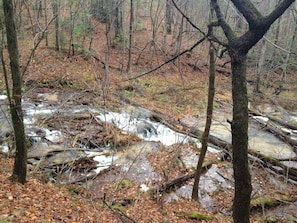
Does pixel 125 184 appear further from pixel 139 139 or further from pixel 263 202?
pixel 263 202

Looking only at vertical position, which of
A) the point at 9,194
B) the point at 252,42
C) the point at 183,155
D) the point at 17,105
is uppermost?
the point at 252,42

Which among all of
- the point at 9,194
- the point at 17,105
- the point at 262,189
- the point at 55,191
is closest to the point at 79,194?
the point at 55,191

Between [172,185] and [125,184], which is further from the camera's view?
[172,185]

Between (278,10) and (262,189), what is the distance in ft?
25.4

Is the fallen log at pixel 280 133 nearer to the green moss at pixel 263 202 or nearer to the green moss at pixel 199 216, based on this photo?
the green moss at pixel 263 202

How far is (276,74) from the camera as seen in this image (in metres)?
31.0

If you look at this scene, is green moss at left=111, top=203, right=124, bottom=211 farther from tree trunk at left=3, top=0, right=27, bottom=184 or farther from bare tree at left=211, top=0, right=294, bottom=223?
bare tree at left=211, top=0, right=294, bottom=223

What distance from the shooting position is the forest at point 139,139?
5691mm

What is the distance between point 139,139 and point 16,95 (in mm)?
8141

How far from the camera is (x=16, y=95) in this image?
6.32m

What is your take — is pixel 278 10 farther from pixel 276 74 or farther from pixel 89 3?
pixel 276 74

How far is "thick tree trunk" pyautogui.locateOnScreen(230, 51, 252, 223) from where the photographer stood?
17.3 ft

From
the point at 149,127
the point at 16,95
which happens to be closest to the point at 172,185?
the point at 149,127

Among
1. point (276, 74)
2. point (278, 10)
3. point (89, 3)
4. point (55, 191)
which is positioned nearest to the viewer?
point (278, 10)
